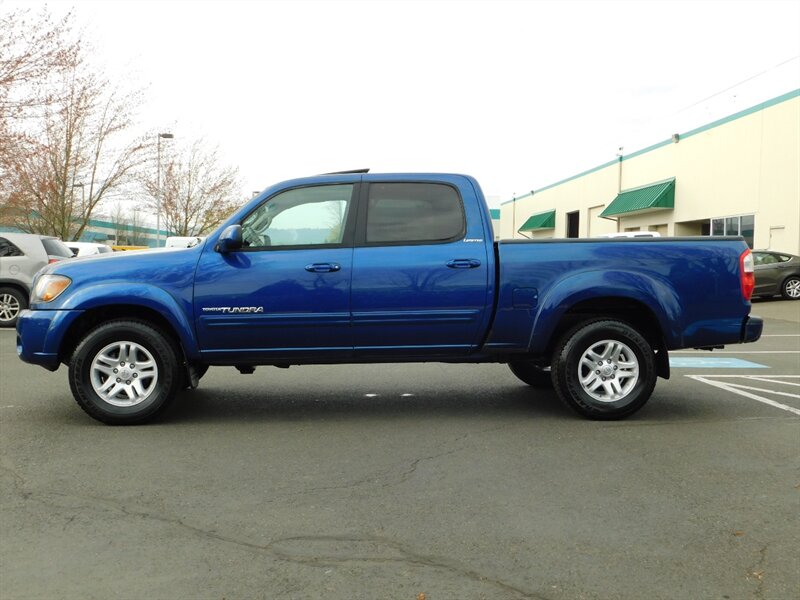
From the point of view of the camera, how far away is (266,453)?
5.20 meters

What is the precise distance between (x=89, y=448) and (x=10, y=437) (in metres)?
0.77

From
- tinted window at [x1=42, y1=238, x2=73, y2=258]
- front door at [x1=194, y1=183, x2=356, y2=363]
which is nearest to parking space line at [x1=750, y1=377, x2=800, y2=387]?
front door at [x1=194, y1=183, x2=356, y2=363]

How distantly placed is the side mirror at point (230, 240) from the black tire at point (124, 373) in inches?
33.6

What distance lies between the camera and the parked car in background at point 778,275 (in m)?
20.8

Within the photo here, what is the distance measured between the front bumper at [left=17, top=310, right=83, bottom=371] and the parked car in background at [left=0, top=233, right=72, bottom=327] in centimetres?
907

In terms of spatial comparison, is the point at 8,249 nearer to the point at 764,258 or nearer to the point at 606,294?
the point at 606,294

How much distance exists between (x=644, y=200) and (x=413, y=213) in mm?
28185

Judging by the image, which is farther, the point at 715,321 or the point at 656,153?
the point at 656,153

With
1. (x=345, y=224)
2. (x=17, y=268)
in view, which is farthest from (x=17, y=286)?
(x=345, y=224)

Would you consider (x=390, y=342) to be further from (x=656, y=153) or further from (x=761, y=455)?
(x=656, y=153)

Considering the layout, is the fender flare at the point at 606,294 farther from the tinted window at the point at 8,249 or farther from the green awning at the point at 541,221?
the green awning at the point at 541,221

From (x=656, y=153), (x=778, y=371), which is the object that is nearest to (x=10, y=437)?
(x=778, y=371)

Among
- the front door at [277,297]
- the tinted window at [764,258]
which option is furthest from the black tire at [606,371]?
the tinted window at [764,258]

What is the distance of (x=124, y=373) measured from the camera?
603cm
